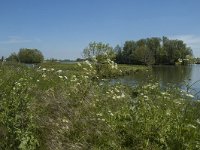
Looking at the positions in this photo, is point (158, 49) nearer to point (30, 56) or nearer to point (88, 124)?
point (30, 56)

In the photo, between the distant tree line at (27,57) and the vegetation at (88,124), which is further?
the distant tree line at (27,57)

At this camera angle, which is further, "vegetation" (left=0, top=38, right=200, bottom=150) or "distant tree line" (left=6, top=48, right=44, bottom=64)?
"distant tree line" (left=6, top=48, right=44, bottom=64)

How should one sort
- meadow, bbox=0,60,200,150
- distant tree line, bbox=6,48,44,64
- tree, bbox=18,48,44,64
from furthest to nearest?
tree, bbox=18,48,44,64
distant tree line, bbox=6,48,44,64
meadow, bbox=0,60,200,150

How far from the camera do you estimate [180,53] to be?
135 metres

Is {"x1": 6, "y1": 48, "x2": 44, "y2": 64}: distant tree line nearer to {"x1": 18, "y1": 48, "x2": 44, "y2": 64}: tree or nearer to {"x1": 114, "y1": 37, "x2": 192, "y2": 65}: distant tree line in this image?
{"x1": 18, "y1": 48, "x2": 44, "y2": 64}: tree

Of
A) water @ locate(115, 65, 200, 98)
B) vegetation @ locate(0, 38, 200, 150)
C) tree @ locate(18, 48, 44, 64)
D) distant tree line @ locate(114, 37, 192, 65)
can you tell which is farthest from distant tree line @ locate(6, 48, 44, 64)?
distant tree line @ locate(114, 37, 192, 65)

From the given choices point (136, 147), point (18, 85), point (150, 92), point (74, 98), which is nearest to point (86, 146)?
point (136, 147)

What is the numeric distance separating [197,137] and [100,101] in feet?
9.26

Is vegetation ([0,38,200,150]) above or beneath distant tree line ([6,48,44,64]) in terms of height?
beneath

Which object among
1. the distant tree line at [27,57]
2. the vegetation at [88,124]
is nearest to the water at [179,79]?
the vegetation at [88,124]

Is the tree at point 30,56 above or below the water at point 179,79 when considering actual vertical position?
above

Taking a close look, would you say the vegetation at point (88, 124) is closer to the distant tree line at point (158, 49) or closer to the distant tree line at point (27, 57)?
the distant tree line at point (27, 57)

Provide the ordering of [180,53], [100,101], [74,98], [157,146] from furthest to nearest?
[180,53] → [100,101] → [74,98] → [157,146]

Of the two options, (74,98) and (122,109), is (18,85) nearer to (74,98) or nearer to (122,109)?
(74,98)
